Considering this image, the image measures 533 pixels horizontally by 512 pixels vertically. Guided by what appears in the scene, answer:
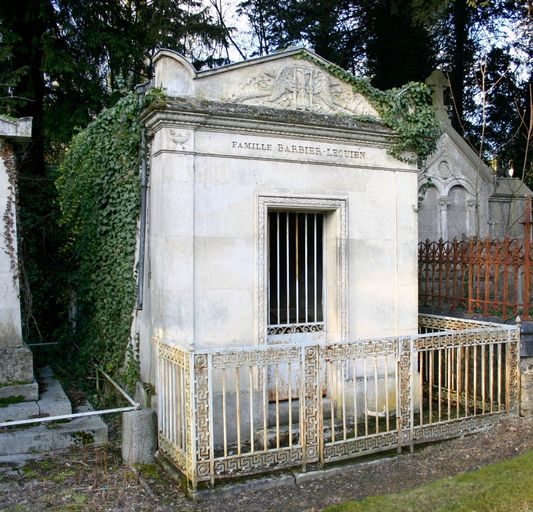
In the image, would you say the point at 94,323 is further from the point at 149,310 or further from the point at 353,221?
the point at 353,221

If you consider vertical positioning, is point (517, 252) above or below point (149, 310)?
above

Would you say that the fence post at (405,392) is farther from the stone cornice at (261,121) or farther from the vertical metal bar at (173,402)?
the stone cornice at (261,121)

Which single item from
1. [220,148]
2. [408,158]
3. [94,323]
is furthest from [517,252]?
[94,323]

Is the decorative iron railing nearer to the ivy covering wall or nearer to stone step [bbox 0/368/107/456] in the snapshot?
stone step [bbox 0/368/107/456]

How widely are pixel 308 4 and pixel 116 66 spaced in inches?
315

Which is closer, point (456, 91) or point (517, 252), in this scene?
point (517, 252)

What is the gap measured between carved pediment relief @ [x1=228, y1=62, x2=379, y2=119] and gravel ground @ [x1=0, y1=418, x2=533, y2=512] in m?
4.21

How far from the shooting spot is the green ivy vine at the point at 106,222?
689 centimetres

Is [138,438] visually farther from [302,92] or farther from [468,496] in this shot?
[302,92]

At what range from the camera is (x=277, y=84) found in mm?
6605

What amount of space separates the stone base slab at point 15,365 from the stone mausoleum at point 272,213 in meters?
1.37

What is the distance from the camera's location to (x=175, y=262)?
5910 mm

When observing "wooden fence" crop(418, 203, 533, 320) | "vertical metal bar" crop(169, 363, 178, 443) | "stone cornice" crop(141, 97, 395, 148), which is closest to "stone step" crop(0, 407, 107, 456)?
"vertical metal bar" crop(169, 363, 178, 443)

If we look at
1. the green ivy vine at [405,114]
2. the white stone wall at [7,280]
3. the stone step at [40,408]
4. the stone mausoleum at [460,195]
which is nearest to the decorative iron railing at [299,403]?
the stone step at [40,408]
